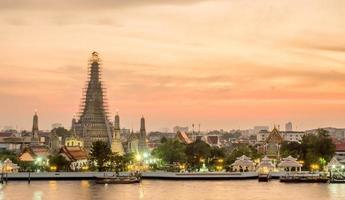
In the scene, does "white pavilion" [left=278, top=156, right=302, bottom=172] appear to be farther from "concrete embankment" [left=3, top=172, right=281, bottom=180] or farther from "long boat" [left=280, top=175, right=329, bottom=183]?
"long boat" [left=280, top=175, right=329, bottom=183]

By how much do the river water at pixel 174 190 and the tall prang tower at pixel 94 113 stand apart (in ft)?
83.0

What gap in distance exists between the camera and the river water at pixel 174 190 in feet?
151

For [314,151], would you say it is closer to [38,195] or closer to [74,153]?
[74,153]

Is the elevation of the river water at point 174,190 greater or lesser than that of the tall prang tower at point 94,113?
lesser

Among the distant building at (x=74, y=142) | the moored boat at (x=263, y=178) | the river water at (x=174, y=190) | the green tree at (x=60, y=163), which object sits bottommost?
the river water at (x=174, y=190)

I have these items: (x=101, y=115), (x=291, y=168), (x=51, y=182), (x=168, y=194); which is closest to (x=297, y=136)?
(x=101, y=115)

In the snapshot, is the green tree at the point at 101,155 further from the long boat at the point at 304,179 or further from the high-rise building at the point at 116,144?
the long boat at the point at 304,179

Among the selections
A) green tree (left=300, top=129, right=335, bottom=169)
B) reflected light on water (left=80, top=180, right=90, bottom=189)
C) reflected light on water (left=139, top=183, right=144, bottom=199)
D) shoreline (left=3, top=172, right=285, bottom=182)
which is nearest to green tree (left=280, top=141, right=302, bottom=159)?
green tree (left=300, top=129, right=335, bottom=169)

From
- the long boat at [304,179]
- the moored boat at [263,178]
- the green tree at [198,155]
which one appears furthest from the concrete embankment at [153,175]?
the green tree at [198,155]

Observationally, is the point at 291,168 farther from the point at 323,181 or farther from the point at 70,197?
the point at 70,197

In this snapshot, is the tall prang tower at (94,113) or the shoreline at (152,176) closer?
the shoreline at (152,176)

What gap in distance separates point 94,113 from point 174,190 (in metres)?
37.8

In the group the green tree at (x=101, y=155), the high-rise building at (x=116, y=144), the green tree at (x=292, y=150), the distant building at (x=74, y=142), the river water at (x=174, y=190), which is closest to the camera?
the river water at (x=174, y=190)

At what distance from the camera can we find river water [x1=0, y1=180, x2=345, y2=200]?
151 ft
